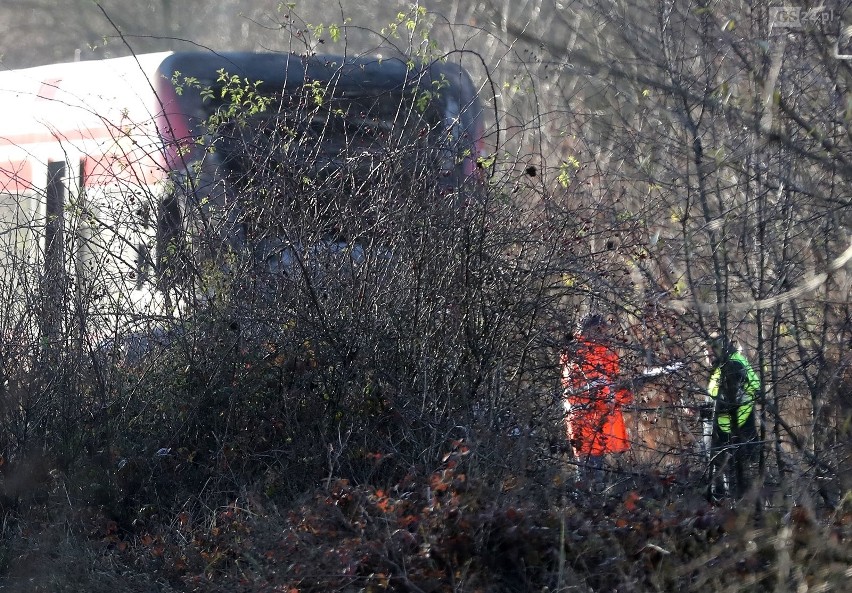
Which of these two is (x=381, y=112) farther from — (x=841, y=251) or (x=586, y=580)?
(x=586, y=580)

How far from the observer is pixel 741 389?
6176 millimetres

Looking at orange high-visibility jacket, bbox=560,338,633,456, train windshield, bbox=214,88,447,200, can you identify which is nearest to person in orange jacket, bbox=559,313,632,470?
orange high-visibility jacket, bbox=560,338,633,456

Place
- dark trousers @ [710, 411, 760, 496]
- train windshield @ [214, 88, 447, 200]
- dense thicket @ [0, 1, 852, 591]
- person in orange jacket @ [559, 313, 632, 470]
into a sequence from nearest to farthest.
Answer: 1. dense thicket @ [0, 1, 852, 591]
2. dark trousers @ [710, 411, 760, 496]
3. person in orange jacket @ [559, 313, 632, 470]
4. train windshield @ [214, 88, 447, 200]

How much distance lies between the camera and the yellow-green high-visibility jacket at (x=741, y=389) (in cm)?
610

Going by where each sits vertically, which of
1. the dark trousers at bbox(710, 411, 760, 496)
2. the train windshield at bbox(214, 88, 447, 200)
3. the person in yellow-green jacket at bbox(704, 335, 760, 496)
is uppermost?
the train windshield at bbox(214, 88, 447, 200)

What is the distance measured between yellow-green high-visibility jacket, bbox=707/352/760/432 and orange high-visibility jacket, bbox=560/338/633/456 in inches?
18.5

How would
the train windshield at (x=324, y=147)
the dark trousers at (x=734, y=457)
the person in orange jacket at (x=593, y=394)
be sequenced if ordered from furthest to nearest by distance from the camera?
the train windshield at (x=324, y=147) → the person in orange jacket at (x=593, y=394) → the dark trousers at (x=734, y=457)

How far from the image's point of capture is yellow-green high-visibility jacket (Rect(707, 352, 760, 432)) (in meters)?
6.10

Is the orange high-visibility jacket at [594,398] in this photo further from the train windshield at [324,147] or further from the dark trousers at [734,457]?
the train windshield at [324,147]

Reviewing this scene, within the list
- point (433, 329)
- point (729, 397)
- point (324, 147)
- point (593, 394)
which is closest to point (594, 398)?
point (593, 394)

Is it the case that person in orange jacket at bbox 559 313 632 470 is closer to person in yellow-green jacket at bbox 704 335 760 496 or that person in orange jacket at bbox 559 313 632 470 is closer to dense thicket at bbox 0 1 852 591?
dense thicket at bbox 0 1 852 591

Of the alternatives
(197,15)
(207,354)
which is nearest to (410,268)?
(207,354)

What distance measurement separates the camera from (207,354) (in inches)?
264

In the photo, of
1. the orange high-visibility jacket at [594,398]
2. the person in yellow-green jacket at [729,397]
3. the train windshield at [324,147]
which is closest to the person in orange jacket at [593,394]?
the orange high-visibility jacket at [594,398]
